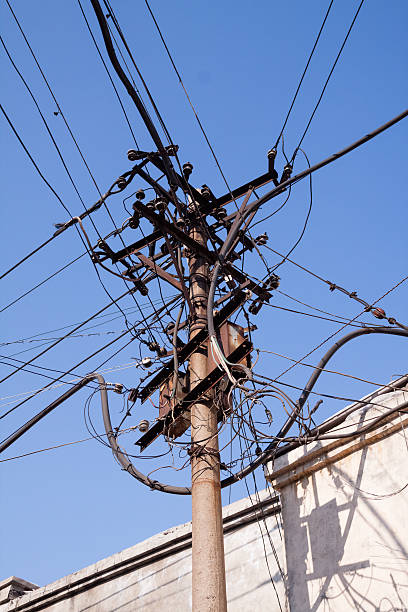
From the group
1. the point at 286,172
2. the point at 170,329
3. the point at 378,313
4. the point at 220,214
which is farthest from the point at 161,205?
the point at 378,313

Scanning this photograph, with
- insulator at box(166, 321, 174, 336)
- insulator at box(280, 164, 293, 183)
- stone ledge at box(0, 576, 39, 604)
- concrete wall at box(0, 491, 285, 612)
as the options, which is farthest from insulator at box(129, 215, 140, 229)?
stone ledge at box(0, 576, 39, 604)

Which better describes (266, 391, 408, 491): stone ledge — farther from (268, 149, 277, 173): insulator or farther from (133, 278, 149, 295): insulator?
(268, 149, 277, 173): insulator

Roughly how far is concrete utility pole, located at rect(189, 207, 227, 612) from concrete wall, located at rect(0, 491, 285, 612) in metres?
2.43

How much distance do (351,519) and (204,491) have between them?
2179mm

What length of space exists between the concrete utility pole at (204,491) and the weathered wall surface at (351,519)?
1972mm

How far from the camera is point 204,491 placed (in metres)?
6.55

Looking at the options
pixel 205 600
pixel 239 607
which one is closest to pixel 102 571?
pixel 239 607

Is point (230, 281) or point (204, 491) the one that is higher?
point (230, 281)

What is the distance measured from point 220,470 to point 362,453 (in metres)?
2.09

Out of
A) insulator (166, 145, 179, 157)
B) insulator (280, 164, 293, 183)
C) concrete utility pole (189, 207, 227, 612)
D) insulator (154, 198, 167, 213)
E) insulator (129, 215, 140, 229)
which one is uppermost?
insulator (280, 164, 293, 183)

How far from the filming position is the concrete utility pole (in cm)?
588

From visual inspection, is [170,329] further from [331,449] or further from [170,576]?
[170,576]

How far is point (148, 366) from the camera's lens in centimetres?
832

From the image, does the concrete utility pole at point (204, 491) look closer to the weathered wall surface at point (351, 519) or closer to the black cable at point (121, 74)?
the black cable at point (121, 74)
